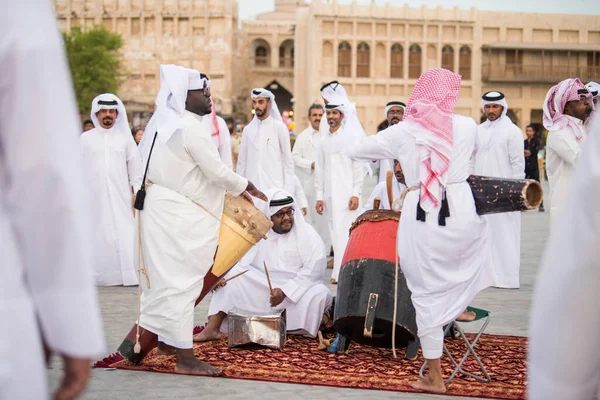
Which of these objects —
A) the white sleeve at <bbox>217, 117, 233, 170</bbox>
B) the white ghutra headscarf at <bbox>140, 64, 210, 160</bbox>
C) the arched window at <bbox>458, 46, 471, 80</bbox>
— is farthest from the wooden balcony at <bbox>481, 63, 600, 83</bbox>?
the white ghutra headscarf at <bbox>140, 64, 210, 160</bbox>

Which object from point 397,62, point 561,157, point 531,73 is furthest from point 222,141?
point 531,73

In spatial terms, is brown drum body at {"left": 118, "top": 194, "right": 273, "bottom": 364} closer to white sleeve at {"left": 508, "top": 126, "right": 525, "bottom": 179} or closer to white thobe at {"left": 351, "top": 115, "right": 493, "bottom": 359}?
white thobe at {"left": 351, "top": 115, "right": 493, "bottom": 359}

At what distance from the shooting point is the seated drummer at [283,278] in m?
6.86

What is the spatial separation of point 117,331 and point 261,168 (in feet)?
14.2

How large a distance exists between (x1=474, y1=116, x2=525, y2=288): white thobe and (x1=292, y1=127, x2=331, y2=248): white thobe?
3.10 metres

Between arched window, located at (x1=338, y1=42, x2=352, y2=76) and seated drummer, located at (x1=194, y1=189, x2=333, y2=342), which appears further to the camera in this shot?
arched window, located at (x1=338, y1=42, x2=352, y2=76)

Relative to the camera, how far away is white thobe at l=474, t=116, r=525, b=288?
9.87m

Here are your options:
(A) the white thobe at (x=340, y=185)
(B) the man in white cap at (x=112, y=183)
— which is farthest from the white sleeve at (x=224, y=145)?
(A) the white thobe at (x=340, y=185)

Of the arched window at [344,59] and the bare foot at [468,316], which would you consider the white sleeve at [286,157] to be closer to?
the bare foot at [468,316]

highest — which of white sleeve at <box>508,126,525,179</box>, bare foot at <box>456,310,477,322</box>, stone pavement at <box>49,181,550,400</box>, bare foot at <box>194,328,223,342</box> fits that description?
white sleeve at <box>508,126,525,179</box>

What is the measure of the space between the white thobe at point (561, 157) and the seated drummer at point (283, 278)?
2.45 meters

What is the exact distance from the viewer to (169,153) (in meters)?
5.89

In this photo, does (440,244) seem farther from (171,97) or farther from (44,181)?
(44,181)

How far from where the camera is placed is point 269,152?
11180mm
